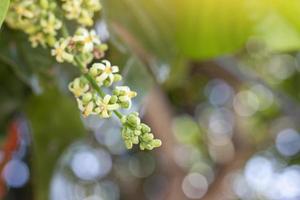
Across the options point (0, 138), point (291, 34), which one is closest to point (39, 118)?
point (0, 138)

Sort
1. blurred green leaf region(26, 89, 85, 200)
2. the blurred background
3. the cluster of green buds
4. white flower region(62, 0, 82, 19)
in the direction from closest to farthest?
the cluster of green buds → white flower region(62, 0, 82, 19) → the blurred background → blurred green leaf region(26, 89, 85, 200)

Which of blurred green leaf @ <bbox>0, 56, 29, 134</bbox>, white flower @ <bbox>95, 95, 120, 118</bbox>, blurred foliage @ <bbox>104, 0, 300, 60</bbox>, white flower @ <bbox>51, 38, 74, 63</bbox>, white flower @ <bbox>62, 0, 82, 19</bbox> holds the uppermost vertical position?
blurred foliage @ <bbox>104, 0, 300, 60</bbox>

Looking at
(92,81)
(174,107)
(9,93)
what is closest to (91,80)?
(92,81)

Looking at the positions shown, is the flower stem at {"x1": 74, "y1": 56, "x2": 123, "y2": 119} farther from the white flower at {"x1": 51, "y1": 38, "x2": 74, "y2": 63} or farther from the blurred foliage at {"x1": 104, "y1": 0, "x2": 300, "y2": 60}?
the blurred foliage at {"x1": 104, "y1": 0, "x2": 300, "y2": 60}

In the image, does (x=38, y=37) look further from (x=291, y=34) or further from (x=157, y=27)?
(x=291, y=34)

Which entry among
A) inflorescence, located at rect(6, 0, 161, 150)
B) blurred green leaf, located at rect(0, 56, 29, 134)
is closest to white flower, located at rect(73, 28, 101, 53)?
inflorescence, located at rect(6, 0, 161, 150)

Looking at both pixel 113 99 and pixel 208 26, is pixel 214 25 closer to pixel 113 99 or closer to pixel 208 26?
pixel 208 26

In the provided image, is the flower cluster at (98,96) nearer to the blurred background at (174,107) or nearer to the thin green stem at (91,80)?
the thin green stem at (91,80)
